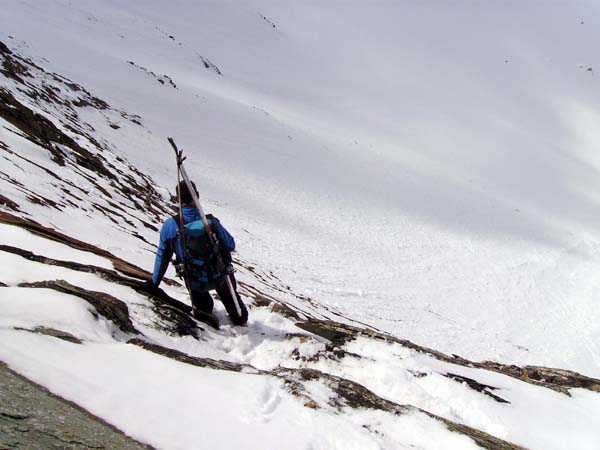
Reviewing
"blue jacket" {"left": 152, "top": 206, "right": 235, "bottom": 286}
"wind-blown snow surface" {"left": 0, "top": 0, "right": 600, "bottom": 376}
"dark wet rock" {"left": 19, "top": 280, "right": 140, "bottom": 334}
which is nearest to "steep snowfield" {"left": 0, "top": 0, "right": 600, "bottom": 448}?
"wind-blown snow surface" {"left": 0, "top": 0, "right": 600, "bottom": 376}

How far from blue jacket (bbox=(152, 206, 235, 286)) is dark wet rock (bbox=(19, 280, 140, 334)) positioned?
101 centimetres

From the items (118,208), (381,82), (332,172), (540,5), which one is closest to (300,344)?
(118,208)

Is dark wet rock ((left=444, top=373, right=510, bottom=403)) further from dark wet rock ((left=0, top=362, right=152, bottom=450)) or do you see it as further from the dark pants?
dark wet rock ((left=0, top=362, right=152, bottom=450))

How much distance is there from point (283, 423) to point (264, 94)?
3992 cm

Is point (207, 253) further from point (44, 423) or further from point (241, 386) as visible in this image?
point (44, 423)

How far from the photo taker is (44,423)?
2.71m

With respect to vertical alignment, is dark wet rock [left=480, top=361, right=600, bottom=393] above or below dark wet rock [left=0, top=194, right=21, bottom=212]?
above

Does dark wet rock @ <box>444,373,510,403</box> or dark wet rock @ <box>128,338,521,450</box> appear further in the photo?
dark wet rock @ <box>444,373,510,403</box>

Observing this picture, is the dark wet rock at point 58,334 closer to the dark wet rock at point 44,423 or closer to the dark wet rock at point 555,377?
the dark wet rock at point 44,423

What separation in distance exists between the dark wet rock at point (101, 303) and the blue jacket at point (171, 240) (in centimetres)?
101

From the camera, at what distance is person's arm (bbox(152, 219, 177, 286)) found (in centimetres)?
567

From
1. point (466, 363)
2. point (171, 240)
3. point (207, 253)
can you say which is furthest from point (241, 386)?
Answer: point (466, 363)

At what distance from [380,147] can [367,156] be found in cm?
353

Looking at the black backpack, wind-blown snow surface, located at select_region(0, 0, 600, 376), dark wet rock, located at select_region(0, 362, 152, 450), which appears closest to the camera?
dark wet rock, located at select_region(0, 362, 152, 450)
